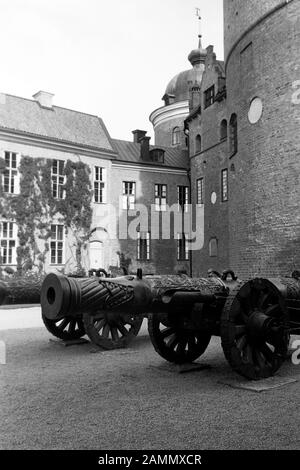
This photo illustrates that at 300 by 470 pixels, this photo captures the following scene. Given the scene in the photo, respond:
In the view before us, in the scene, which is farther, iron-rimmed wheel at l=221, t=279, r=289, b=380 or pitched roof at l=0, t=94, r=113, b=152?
pitched roof at l=0, t=94, r=113, b=152

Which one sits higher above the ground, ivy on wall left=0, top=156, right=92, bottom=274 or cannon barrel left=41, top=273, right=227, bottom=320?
ivy on wall left=0, top=156, right=92, bottom=274

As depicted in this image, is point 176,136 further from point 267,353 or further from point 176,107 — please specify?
point 267,353

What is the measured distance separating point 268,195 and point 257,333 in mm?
11259

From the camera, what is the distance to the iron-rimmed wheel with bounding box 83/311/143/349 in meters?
8.48

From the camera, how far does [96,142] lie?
2814 cm

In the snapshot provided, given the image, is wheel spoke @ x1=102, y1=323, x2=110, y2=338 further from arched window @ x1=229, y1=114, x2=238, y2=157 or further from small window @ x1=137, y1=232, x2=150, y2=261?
small window @ x1=137, y1=232, x2=150, y2=261

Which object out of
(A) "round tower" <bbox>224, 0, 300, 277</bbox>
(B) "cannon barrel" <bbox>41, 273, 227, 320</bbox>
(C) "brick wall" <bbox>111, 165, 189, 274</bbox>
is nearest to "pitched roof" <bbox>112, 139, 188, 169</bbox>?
(C) "brick wall" <bbox>111, 165, 189, 274</bbox>

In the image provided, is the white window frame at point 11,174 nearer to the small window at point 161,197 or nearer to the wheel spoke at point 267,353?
the small window at point 161,197

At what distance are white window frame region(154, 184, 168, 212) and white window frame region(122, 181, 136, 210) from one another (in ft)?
5.14

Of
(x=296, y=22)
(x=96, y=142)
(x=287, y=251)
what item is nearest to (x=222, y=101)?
(x=96, y=142)

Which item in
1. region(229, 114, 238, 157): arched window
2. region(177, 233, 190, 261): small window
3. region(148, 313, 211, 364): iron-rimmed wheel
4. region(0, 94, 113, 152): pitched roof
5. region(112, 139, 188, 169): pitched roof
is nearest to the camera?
region(148, 313, 211, 364): iron-rimmed wheel

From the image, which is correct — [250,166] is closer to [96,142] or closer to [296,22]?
[296,22]

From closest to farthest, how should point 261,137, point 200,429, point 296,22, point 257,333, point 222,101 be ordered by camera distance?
point 200,429
point 257,333
point 296,22
point 261,137
point 222,101

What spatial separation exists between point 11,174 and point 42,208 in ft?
7.55
